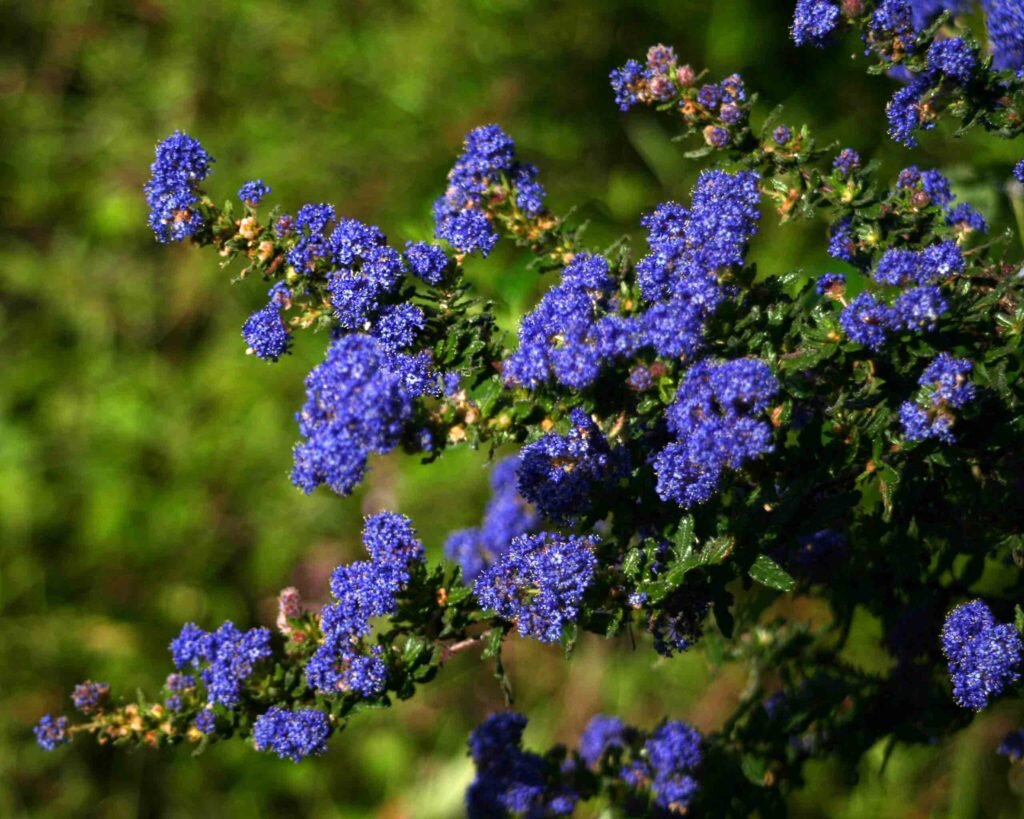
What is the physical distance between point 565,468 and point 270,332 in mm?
641

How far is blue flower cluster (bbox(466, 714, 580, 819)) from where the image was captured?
8.84ft

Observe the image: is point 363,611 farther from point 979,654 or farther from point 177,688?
point 979,654

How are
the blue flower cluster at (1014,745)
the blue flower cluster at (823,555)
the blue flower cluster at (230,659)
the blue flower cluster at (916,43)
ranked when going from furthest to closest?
the blue flower cluster at (1014,745) < the blue flower cluster at (823,555) < the blue flower cluster at (230,659) < the blue flower cluster at (916,43)

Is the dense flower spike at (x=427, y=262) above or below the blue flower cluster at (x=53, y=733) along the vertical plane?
above

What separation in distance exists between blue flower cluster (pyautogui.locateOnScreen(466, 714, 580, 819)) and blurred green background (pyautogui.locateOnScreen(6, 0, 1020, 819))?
2004 mm

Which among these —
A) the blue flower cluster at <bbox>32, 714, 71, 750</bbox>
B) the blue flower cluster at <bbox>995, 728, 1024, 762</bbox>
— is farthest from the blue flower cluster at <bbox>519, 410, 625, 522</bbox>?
the blue flower cluster at <bbox>995, 728, 1024, 762</bbox>

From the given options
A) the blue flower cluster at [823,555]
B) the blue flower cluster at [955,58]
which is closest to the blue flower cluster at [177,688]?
the blue flower cluster at [823,555]

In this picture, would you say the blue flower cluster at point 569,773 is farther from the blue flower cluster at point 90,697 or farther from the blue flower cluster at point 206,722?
the blue flower cluster at point 90,697

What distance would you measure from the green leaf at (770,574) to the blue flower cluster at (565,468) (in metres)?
0.32

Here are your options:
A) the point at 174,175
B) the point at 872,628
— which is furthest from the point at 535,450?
the point at 872,628

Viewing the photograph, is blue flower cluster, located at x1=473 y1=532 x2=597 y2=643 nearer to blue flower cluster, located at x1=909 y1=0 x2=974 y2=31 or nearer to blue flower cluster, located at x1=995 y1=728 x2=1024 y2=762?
blue flower cluster, located at x1=909 y1=0 x2=974 y2=31

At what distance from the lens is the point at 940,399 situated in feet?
5.93

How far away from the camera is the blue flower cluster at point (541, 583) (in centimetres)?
195

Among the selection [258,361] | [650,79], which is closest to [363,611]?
[650,79]
